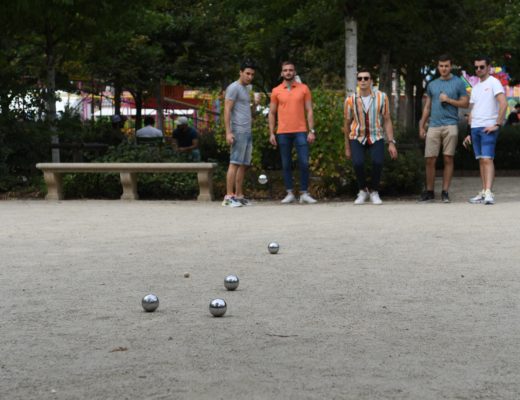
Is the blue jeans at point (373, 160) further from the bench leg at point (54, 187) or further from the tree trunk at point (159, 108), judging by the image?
the tree trunk at point (159, 108)

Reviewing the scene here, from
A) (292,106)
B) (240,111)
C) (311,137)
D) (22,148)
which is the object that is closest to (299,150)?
(311,137)

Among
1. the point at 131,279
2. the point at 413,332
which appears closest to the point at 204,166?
the point at 131,279

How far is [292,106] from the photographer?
1467 centimetres

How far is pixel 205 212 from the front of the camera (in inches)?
535

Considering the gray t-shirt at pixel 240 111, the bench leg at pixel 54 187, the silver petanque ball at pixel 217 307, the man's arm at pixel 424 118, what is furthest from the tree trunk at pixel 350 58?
the silver petanque ball at pixel 217 307

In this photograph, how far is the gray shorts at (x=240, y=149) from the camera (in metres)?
14.6

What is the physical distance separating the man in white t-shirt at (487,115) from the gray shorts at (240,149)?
2770mm

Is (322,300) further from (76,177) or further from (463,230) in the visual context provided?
(76,177)

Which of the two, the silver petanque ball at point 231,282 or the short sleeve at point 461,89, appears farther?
the short sleeve at point 461,89

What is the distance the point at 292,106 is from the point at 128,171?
A: 2645mm

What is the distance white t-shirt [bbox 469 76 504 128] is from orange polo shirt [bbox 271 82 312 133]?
204 cm

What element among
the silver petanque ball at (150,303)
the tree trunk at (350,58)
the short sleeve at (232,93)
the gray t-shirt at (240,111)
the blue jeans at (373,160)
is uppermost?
the tree trunk at (350,58)

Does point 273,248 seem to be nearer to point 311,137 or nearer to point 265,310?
point 265,310

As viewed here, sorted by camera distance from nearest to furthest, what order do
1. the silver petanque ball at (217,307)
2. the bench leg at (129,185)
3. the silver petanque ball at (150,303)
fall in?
the silver petanque ball at (217,307), the silver petanque ball at (150,303), the bench leg at (129,185)
